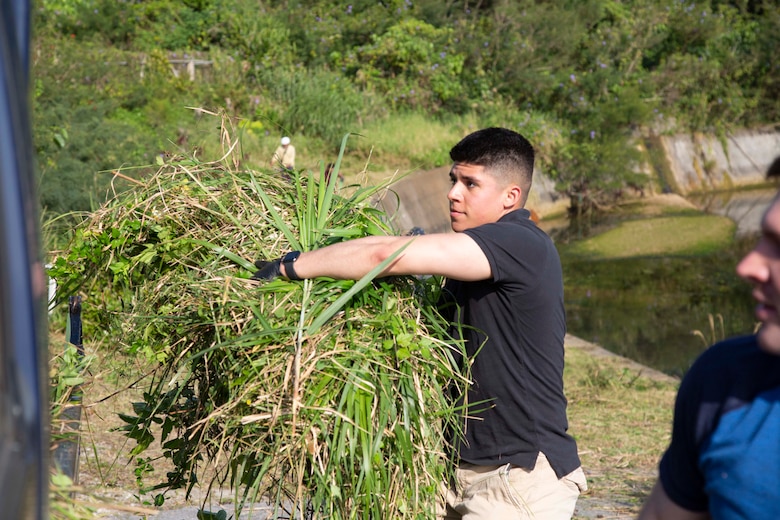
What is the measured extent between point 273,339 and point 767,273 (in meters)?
1.40

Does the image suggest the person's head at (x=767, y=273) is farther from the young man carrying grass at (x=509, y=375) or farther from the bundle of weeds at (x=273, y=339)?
the young man carrying grass at (x=509, y=375)

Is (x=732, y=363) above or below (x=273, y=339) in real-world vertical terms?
above

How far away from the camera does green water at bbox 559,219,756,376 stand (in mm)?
12125

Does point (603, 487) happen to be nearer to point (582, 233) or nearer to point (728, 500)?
point (728, 500)

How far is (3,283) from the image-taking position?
128cm

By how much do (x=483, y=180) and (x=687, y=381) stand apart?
64.0 inches

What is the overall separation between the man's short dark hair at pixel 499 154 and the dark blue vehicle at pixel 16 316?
2.21m

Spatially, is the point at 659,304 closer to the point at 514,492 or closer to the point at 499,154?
the point at 499,154

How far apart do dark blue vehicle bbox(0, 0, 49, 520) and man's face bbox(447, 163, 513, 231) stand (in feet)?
7.07

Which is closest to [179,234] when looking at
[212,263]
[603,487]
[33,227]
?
[212,263]

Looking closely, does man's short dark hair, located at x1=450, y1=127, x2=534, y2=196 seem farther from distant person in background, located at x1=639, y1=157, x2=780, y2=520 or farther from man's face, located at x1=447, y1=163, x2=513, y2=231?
distant person in background, located at x1=639, y1=157, x2=780, y2=520

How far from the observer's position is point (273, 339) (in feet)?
8.76

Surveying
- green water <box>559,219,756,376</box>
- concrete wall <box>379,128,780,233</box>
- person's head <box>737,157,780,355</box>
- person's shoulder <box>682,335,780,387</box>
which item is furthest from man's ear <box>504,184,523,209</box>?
concrete wall <box>379,128,780,233</box>

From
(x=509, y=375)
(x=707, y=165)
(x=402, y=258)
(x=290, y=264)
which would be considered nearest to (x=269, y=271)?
(x=290, y=264)
